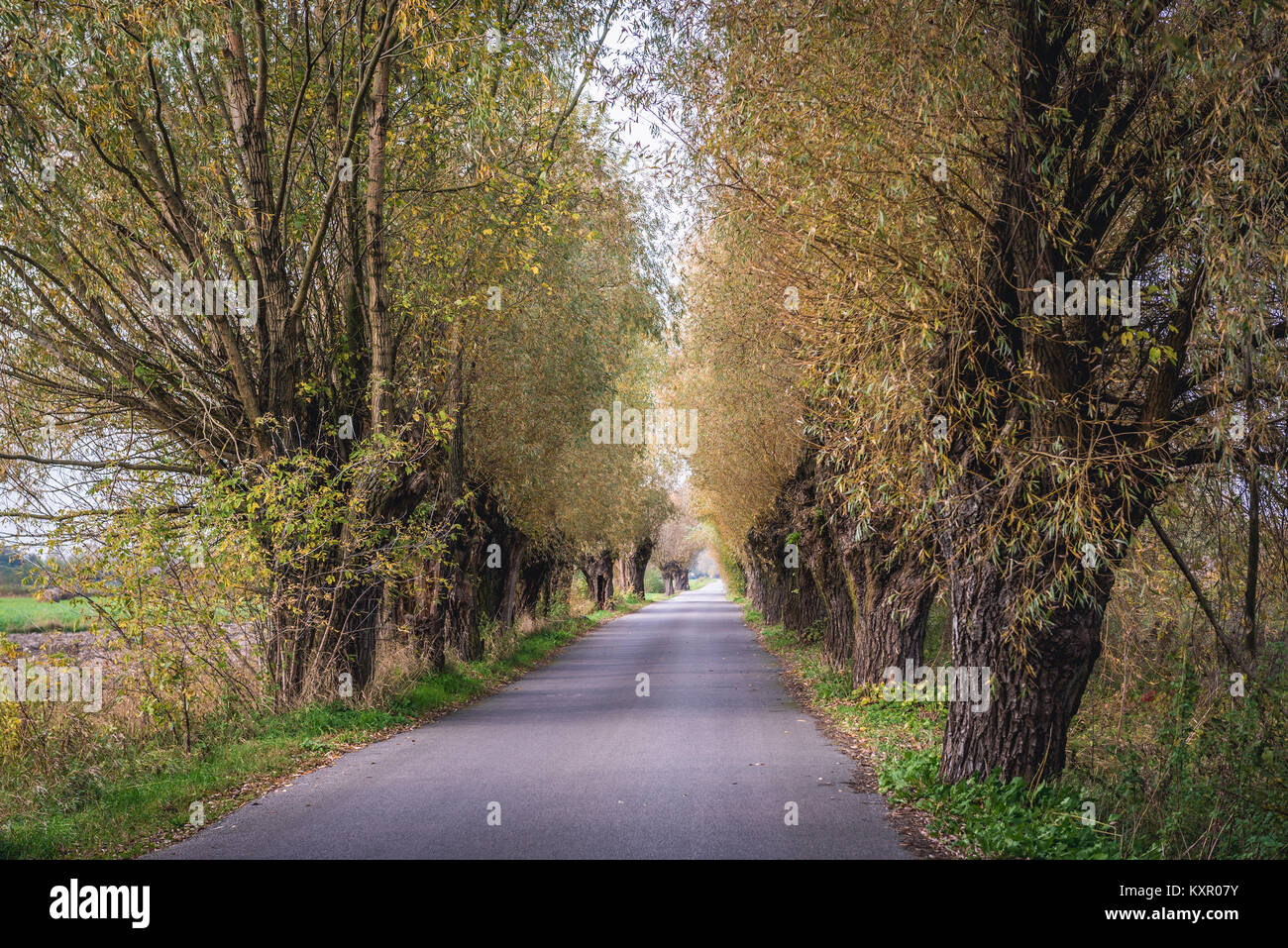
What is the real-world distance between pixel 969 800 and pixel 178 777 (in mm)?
7018

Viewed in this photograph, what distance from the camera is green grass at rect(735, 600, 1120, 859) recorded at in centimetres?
647

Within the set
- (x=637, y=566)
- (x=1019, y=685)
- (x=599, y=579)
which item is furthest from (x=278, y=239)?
(x=637, y=566)

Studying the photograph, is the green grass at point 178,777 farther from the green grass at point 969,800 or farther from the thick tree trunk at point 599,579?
the thick tree trunk at point 599,579

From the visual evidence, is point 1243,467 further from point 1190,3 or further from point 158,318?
point 158,318

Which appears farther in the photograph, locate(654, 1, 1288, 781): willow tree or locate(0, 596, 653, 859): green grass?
locate(654, 1, 1288, 781): willow tree

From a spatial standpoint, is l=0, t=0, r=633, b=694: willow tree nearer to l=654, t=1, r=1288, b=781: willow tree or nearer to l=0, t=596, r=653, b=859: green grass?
l=0, t=596, r=653, b=859: green grass

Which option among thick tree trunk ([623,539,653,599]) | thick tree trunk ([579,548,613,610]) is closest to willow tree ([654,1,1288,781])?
thick tree trunk ([579,548,613,610])

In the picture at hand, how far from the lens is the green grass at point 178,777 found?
22.2 ft

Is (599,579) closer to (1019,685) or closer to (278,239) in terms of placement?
(278,239)

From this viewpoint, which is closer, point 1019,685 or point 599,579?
point 1019,685

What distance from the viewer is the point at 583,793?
8.51 m

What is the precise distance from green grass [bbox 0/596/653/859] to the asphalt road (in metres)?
0.38

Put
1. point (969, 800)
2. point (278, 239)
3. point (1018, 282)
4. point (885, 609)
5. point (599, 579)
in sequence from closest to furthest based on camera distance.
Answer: point (969, 800) → point (1018, 282) → point (278, 239) → point (885, 609) → point (599, 579)

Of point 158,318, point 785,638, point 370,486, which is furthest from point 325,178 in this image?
point 785,638
